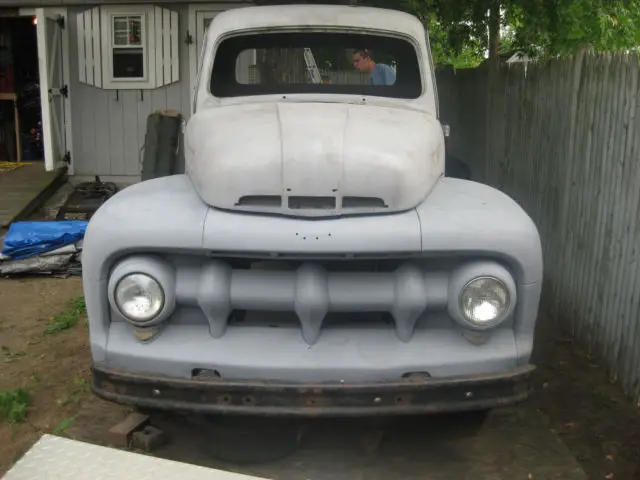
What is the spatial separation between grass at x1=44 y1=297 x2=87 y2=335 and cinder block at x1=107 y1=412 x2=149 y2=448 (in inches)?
78.4

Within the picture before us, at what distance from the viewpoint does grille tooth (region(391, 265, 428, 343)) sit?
3.13m

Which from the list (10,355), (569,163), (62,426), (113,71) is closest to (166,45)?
(113,71)

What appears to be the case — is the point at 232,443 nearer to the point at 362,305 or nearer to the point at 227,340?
the point at 227,340

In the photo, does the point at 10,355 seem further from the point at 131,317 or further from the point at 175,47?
the point at 175,47

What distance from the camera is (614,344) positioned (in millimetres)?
4551

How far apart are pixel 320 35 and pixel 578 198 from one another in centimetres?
213

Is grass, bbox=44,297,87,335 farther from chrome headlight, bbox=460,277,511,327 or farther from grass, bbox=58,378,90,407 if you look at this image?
chrome headlight, bbox=460,277,511,327

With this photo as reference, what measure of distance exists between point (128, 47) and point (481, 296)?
354 inches

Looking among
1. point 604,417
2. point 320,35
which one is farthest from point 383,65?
point 604,417

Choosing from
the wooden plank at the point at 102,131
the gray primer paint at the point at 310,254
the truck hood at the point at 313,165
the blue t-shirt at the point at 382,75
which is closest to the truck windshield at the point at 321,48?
the blue t-shirt at the point at 382,75

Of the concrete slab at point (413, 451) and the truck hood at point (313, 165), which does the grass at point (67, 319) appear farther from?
the truck hood at point (313, 165)

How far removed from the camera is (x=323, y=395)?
3.03 m

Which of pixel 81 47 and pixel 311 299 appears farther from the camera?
pixel 81 47

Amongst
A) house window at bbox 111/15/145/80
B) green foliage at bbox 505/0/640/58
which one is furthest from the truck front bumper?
house window at bbox 111/15/145/80
